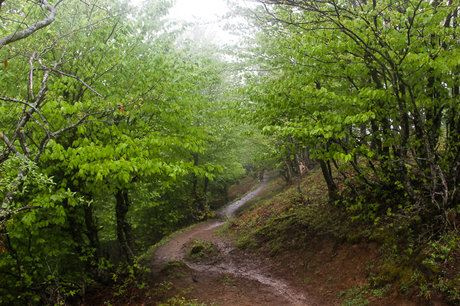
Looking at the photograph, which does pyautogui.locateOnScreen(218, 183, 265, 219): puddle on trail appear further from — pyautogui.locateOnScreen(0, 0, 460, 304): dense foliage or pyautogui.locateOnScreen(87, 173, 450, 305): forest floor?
pyautogui.locateOnScreen(0, 0, 460, 304): dense foliage

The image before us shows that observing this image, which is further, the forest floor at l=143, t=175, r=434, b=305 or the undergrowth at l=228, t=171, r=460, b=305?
the forest floor at l=143, t=175, r=434, b=305

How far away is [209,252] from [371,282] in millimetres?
7649

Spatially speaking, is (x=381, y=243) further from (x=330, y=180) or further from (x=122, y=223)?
(x=122, y=223)

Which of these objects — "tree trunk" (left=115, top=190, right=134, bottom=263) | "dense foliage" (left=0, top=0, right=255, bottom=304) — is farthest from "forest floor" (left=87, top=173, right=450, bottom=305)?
"dense foliage" (left=0, top=0, right=255, bottom=304)

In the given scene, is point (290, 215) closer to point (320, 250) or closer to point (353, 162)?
point (320, 250)

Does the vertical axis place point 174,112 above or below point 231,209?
above

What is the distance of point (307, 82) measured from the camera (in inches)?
Result: 284

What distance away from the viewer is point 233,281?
29.4 ft

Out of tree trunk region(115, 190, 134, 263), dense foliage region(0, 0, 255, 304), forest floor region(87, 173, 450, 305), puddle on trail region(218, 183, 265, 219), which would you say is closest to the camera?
dense foliage region(0, 0, 255, 304)

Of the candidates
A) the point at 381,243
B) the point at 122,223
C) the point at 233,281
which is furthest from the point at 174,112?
the point at 381,243

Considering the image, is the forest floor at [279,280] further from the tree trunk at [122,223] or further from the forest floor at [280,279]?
the tree trunk at [122,223]

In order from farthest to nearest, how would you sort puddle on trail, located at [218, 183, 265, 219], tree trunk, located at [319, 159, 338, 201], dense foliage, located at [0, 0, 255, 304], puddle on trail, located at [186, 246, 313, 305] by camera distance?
puddle on trail, located at [218, 183, 265, 219] → tree trunk, located at [319, 159, 338, 201] → puddle on trail, located at [186, 246, 313, 305] → dense foliage, located at [0, 0, 255, 304]

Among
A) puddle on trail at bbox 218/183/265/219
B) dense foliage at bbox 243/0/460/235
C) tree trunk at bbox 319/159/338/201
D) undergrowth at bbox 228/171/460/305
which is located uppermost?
dense foliage at bbox 243/0/460/235

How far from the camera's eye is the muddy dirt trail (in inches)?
293
